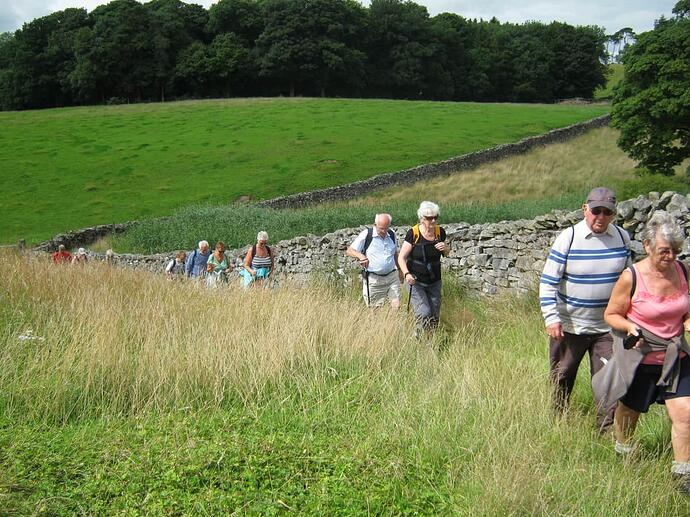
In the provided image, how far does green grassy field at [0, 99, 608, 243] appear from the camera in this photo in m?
34.5

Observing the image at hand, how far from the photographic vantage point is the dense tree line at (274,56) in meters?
67.4

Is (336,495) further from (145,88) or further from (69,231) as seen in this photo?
(145,88)

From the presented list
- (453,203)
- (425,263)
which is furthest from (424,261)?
(453,203)

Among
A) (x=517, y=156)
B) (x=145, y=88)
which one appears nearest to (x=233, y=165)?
(x=517, y=156)

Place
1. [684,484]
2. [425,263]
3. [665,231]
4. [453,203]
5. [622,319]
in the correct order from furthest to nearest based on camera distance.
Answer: [453,203] → [425,263] → [622,319] → [665,231] → [684,484]

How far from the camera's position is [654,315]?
3.89 m

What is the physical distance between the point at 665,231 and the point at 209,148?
43305 millimetres

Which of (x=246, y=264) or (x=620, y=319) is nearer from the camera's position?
(x=620, y=319)

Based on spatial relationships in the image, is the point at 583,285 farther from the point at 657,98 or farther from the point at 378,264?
the point at 657,98

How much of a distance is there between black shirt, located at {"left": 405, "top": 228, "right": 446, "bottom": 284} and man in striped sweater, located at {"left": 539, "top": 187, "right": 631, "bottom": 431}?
2.53m

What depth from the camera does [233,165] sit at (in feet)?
133

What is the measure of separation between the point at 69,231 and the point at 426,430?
28279 mm

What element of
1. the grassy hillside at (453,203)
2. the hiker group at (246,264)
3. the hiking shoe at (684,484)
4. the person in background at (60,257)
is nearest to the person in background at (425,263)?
the hiking shoe at (684,484)

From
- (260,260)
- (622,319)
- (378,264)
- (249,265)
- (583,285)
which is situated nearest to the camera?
(622,319)
